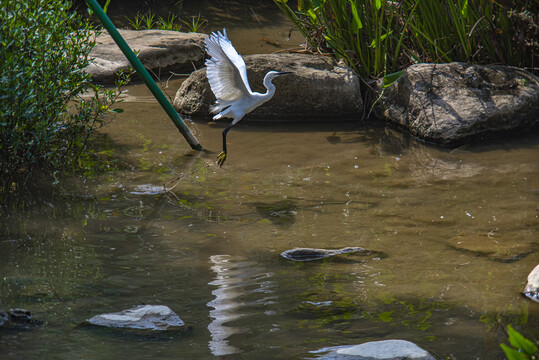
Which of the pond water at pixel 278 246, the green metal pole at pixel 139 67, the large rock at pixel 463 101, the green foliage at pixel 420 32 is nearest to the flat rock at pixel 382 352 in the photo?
the pond water at pixel 278 246

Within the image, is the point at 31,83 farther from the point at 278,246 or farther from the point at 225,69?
the point at 278,246

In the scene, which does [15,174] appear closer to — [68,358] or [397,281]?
[68,358]

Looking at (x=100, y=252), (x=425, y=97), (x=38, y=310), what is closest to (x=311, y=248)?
(x=100, y=252)

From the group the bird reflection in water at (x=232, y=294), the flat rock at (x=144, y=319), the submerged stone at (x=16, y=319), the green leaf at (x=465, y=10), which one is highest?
the green leaf at (x=465, y=10)

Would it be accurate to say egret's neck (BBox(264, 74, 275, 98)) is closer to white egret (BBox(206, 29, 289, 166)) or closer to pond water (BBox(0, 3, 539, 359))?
white egret (BBox(206, 29, 289, 166))

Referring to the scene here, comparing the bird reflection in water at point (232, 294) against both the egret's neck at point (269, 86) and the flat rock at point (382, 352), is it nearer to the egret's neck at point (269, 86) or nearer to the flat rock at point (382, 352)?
the flat rock at point (382, 352)

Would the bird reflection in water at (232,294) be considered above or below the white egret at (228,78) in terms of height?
below

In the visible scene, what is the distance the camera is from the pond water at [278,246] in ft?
8.61

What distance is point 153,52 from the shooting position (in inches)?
303

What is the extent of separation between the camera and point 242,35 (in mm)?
9883

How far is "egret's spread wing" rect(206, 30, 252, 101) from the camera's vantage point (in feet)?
13.5

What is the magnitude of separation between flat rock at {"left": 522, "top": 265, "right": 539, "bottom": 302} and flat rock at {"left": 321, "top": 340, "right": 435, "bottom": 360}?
878mm

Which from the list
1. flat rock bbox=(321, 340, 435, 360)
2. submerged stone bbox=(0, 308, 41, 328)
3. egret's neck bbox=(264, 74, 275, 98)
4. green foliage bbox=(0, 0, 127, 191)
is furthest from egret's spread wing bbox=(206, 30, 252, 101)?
flat rock bbox=(321, 340, 435, 360)

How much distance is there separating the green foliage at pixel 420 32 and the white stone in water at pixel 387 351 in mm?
3898
